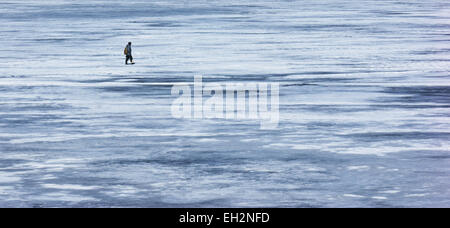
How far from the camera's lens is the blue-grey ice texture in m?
13.7

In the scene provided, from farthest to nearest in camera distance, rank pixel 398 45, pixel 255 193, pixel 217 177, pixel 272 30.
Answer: pixel 272 30
pixel 398 45
pixel 217 177
pixel 255 193

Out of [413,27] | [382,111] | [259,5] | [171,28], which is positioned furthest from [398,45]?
[259,5]

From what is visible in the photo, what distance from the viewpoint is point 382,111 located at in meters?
21.0

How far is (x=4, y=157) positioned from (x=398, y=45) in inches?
923
